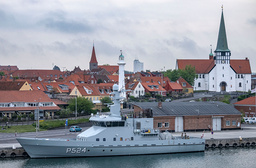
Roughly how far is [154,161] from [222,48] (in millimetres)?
82267

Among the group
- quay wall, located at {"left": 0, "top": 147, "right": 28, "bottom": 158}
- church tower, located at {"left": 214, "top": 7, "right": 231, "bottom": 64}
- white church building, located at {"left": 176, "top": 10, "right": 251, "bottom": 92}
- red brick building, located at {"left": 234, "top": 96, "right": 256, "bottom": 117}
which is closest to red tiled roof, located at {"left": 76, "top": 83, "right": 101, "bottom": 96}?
red brick building, located at {"left": 234, "top": 96, "right": 256, "bottom": 117}

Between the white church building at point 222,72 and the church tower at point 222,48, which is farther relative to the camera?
the white church building at point 222,72

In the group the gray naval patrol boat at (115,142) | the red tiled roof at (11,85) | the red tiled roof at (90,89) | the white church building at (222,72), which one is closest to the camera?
the gray naval patrol boat at (115,142)

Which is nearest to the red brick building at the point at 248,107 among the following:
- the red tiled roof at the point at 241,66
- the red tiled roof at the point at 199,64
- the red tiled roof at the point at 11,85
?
the red tiled roof at the point at 11,85

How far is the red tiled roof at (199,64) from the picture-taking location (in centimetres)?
13450

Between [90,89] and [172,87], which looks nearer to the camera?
[90,89]

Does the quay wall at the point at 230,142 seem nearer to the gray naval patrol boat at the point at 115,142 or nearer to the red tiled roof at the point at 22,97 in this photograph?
the gray naval patrol boat at the point at 115,142

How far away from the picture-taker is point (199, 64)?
452ft

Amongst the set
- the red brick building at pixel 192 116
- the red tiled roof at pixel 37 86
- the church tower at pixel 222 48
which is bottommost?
the red brick building at pixel 192 116

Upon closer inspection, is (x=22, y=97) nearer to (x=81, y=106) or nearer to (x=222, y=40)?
(x=81, y=106)

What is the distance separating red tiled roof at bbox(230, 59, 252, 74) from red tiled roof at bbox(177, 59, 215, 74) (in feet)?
19.1

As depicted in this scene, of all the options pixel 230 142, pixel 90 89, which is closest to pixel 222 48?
pixel 90 89

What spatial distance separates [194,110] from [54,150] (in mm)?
23433

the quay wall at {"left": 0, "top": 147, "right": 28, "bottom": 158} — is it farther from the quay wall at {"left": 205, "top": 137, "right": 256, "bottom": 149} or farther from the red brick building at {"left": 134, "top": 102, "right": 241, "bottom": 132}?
the quay wall at {"left": 205, "top": 137, "right": 256, "bottom": 149}
